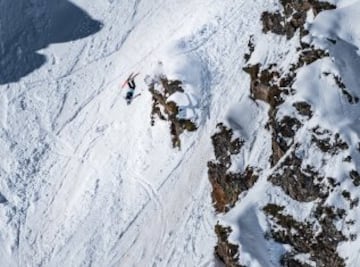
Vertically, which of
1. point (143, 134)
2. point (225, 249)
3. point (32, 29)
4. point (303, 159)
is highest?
point (303, 159)

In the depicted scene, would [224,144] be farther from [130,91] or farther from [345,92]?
[130,91]

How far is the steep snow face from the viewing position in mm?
42938

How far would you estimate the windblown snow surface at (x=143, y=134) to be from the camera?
135 ft

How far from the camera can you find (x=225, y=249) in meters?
39.5

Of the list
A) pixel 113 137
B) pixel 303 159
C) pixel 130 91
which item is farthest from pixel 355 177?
pixel 130 91

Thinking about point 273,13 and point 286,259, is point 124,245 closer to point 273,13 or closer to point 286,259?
point 286,259

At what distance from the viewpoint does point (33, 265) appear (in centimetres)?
4309

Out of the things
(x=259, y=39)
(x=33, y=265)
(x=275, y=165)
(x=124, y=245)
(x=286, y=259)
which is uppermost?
(x=259, y=39)

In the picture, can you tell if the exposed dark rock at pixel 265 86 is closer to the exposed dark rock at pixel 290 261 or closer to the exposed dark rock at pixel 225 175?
the exposed dark rock at pixel 225 175

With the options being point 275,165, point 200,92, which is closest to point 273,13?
point 200,92

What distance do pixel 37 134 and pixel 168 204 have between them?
859 cm

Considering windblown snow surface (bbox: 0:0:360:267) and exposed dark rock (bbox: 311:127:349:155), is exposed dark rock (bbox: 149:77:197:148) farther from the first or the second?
exposed dark rock (bbox: 311:127:349:155)

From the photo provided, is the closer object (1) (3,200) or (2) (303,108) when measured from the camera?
(2) (303,108)

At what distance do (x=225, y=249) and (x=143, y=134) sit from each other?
866 centimetres
